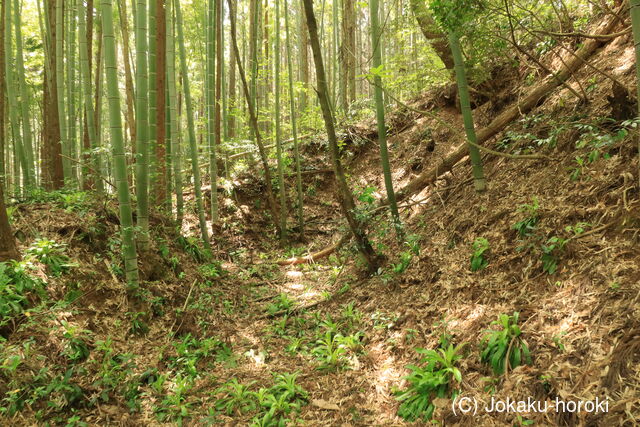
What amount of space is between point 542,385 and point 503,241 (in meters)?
1.45

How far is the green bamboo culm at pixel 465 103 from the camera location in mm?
3542

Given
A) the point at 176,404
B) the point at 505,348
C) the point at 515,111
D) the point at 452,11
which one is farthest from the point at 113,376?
the point at 515,111

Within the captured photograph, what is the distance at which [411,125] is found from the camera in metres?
7.70

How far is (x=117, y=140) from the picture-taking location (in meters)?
3.24

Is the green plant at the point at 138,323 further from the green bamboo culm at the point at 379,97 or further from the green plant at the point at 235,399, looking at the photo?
the green bamboo culm at the point at 379,97

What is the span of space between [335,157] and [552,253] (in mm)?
2067

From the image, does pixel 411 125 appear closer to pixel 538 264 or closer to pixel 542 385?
pixel 538 264

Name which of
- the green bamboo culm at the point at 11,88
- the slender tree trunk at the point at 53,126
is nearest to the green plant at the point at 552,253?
the slender tree trunk at the point at 53,126

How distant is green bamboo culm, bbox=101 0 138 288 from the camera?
3084 mm

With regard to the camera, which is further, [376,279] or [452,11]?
[376,279]

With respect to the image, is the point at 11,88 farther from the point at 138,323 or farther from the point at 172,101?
the point at 138,323

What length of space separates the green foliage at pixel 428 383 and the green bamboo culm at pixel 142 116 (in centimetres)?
273

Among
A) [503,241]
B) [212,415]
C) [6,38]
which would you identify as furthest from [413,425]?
[6,38]

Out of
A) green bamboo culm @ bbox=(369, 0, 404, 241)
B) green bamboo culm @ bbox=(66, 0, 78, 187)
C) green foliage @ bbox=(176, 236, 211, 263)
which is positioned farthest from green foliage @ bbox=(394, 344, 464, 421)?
green bamboo culm @ bbox=(66, 0, 78, 187)
